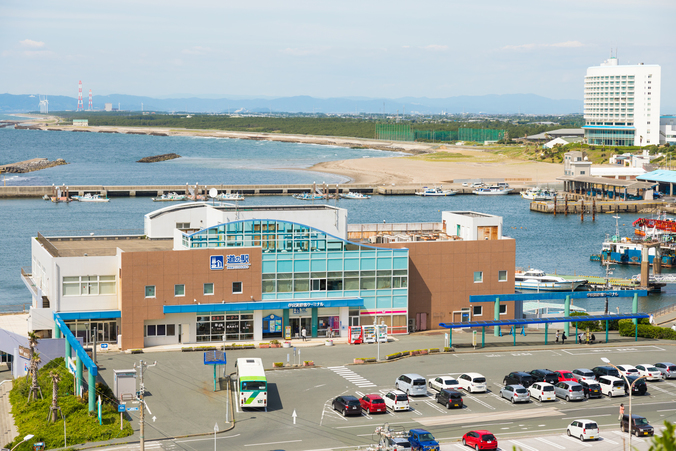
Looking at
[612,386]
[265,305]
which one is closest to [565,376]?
[612,386]

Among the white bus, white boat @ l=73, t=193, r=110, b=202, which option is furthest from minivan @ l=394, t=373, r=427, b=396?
white boat @ l=73, t=193, r=110, b=202

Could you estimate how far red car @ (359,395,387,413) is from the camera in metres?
34.7

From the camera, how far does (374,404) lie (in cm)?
3475

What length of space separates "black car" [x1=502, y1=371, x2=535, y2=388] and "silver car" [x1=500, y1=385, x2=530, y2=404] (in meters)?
1.52

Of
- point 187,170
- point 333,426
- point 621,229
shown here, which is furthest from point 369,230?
point 187,170

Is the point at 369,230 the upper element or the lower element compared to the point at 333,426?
upper

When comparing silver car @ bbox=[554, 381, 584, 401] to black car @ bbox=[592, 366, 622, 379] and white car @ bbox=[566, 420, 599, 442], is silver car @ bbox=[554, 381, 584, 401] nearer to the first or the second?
black car @ bbox=[592, 366, 622, 379]

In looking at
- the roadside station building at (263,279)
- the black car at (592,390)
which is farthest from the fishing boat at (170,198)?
the black car at (592,390)

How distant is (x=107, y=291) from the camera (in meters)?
46.5

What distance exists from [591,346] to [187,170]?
156 m

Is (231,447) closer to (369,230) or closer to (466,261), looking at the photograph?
(466,261)

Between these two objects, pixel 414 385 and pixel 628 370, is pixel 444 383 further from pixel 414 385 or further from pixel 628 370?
pixel 628 370

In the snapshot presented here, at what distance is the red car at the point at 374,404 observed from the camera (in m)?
34.7

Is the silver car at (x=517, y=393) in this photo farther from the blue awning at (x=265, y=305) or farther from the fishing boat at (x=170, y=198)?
the fishing boat at (x=170, y=198)
